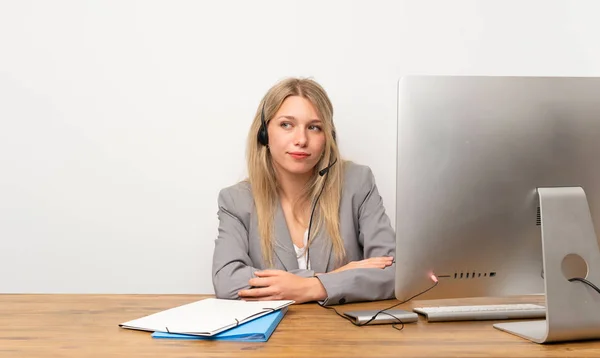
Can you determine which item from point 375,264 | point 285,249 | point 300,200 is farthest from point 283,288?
point 300,200

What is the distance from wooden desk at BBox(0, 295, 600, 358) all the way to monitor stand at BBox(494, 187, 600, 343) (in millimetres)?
32

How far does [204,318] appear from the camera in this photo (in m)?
1.29

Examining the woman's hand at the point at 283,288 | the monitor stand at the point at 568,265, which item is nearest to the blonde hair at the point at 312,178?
the woman's hand at the point at 283,288

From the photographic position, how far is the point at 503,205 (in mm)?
1195

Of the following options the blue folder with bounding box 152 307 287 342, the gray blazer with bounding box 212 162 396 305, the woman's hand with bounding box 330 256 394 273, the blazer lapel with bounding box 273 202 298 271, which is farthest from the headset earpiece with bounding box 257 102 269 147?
the blue folder with bounding box 152 307 287 342

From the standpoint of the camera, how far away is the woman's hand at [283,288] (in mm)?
1637

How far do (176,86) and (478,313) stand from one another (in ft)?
5.64

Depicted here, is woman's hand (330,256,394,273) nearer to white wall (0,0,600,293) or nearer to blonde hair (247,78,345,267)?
blonde hair (247,78,345,267)

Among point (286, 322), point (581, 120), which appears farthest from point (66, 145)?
point (581, 120)

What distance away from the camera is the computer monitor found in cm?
116

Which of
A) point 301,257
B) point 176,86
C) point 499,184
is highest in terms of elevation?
point 176,86

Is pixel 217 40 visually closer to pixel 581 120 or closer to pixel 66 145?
pixel 66 145

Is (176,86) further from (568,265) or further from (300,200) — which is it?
(568,265)

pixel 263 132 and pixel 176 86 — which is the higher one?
pixel 176 86
